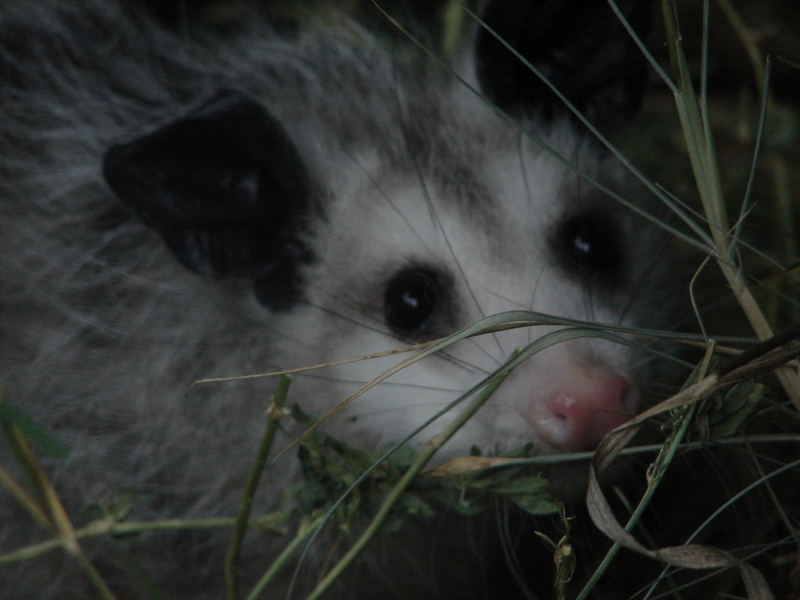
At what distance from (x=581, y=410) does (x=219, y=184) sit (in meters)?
0.79

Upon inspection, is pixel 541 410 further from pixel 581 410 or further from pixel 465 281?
pixel 465 281

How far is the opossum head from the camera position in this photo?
5.68ft

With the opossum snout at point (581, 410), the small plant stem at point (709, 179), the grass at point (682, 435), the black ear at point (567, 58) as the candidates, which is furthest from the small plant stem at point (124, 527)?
the black ear at point (567, 58)

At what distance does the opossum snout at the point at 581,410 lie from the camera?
148 centimetres

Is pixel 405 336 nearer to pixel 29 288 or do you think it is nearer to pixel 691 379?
pixel 691 379

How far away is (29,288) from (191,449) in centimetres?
49

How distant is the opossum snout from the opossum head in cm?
8

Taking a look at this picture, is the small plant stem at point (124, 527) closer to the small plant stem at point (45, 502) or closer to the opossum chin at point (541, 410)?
the small plant stem at point (45, 502)

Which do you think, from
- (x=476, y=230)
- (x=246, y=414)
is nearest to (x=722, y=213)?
(x=476, y=230)

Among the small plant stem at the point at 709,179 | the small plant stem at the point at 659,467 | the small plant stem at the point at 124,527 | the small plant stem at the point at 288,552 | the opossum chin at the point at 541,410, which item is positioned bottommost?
the small plant stem at the point at 124,527

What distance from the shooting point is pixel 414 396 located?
1.77 metres

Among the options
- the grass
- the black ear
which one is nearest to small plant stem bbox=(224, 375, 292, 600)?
the grass

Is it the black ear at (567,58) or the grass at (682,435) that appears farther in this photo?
the black ear at (567,58)

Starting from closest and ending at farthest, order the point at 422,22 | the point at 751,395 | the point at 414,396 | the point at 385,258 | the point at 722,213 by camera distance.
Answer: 1. the point at 751,395
2. the point at 722,213
3. the point at 414,396
4. the point at 385,258
5. the point at 422,22
